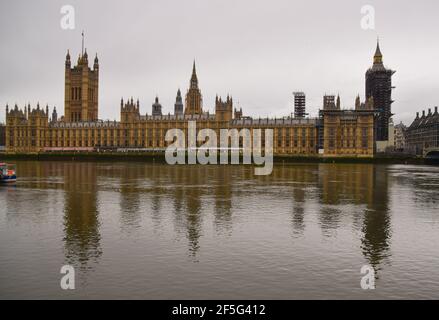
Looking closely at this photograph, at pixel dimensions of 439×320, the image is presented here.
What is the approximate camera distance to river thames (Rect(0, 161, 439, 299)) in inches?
588

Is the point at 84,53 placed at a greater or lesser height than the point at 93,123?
greater

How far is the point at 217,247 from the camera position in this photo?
1994cm

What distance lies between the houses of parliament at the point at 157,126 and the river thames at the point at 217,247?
107310 mm

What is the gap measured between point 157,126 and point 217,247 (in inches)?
5485

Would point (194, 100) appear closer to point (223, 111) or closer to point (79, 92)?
point (223, 111)

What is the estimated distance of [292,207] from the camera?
32375 mm

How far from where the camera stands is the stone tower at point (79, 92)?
18350 centimetres

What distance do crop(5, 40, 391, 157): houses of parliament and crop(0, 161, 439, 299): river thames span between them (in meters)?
107

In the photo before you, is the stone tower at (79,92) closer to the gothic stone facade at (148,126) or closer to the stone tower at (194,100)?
the gothic stone facade at (148,126)

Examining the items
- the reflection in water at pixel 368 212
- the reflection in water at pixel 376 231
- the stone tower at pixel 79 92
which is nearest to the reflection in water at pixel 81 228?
the reflection in water at pixel 376 231

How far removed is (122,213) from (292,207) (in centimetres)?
1135
